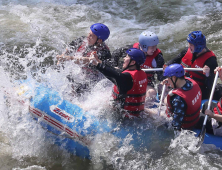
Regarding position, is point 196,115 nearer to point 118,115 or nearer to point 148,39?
point 118,115

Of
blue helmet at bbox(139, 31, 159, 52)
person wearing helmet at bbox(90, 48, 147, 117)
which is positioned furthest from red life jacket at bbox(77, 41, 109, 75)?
person wearing helmet at bbox(90, 48, 147, 117)

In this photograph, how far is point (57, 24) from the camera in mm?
9570

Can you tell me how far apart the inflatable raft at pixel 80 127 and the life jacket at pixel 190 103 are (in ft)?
0.98

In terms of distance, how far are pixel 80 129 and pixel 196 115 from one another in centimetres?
181

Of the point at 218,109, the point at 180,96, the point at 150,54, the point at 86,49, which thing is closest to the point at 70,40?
the point at 86,49

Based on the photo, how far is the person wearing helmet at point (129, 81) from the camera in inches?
145

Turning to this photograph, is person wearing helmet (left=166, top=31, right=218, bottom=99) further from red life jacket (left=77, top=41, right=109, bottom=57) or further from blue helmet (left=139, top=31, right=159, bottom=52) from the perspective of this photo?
red life jacket (left=77, top=41, right=109, bottom=57)

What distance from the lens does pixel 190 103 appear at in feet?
12.4

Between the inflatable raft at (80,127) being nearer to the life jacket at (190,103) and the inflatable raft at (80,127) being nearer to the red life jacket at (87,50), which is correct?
the life jacket at (190,103)

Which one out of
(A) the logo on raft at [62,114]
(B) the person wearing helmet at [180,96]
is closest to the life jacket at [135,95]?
(B) the person wearing helmet at [180,96]

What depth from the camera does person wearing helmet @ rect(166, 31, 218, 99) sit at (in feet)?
15.0

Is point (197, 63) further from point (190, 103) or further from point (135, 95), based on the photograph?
point (135, 95)

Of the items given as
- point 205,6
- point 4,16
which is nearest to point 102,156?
point 4,16

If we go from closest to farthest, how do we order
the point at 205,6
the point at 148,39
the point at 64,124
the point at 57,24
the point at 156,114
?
the point at 64,124 < the point at 156,114 < the point at 148,39 < the point at 57,24 < the point at 205,6
